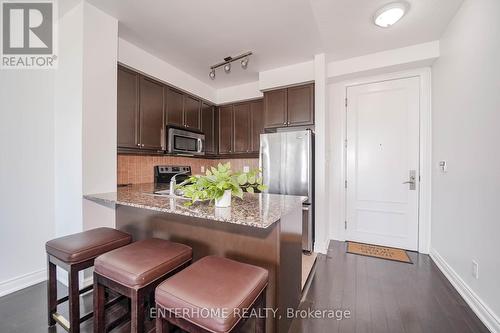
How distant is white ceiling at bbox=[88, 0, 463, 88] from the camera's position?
201 cm

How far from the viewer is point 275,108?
3.28 m

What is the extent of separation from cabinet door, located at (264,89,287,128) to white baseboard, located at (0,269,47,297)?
3.13 m

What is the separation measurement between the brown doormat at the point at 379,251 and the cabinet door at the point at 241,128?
2173mm

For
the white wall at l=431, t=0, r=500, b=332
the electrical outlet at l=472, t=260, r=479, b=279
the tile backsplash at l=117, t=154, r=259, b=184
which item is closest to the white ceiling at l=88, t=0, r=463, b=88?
the white wall at l=431, t=0, r=500, b=332

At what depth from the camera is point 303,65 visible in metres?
3.11

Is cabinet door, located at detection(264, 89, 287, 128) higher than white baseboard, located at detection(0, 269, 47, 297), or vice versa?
cabinet door, located at detection(264, 89, 287, 128)

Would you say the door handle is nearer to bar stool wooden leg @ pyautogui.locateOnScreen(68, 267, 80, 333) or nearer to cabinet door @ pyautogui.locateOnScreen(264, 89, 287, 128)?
cabinet door @ pyautogui.locateOnScreen(264, 89, 287, 128)

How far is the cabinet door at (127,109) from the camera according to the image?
239 centimetres

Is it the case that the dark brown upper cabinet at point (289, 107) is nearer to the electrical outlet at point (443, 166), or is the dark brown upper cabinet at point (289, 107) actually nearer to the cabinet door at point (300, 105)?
the cabinet door at point (300, 105)

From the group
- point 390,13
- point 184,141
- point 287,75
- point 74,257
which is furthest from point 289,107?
point 74,257

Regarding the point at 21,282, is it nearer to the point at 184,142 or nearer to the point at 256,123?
the point at 184,142

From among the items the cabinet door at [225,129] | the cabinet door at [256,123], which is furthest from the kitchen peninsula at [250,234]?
the cabinet door at [225,129]

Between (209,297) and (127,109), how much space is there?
234cm

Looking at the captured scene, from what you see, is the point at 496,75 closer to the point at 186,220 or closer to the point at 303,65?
the point at 303,65
